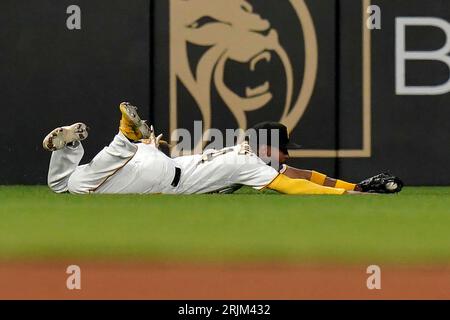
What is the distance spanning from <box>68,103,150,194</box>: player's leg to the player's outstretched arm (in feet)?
3.87

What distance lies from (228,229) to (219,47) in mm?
5456

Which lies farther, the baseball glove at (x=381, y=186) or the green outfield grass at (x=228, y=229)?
the baseball glove at (x=381, y=186)

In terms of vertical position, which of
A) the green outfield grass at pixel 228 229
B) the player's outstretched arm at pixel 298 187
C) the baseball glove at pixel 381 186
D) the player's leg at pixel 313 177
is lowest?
the green outfield grass at pixel 228 229

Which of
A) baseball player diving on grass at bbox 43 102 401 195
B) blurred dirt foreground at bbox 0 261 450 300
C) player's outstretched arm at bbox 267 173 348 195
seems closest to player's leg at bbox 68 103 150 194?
baseball player diving on grass at bbox 43 102 401 195

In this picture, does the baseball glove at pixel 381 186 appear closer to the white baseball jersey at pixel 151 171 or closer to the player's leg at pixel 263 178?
the player's leg at pixel 263 178

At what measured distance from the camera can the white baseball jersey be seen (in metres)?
9.51

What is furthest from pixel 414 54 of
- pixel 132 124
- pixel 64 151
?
pixel 64 151

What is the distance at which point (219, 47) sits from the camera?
1248cm

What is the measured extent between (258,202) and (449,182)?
414 cm

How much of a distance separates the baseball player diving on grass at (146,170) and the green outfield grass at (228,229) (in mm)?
225

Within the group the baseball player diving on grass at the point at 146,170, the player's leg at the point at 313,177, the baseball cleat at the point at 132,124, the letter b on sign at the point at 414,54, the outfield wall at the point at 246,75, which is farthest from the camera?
the letter b on sign at the point at 414,54

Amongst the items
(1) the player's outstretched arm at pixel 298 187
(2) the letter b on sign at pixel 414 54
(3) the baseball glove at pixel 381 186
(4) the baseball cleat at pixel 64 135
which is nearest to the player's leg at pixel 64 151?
(4) the baseball cleat at pixel 64 135

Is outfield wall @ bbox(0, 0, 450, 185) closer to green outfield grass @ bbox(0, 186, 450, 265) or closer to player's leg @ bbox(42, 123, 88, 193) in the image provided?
player's leg @ bbox(42, 123, 88, 193)

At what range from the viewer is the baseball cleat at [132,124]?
934 cm
